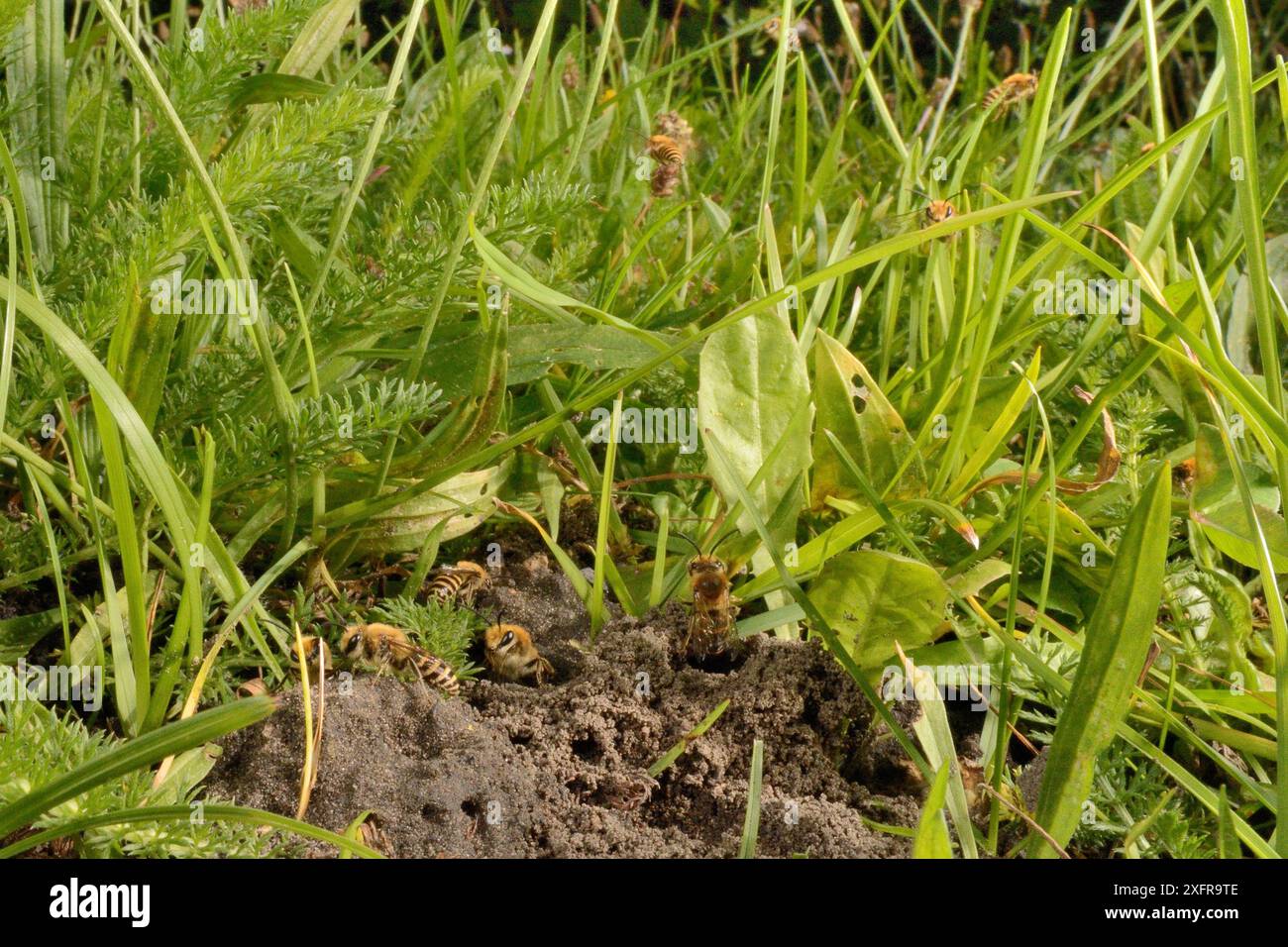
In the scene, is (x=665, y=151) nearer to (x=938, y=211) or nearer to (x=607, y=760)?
(x=938, y=211)

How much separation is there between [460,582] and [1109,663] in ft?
2.20

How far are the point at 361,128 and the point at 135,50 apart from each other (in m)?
0.34

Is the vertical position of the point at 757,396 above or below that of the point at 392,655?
above

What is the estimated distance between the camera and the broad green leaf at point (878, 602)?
44.1 inches

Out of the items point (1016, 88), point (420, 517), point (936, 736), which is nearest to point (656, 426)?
point (420, 517)

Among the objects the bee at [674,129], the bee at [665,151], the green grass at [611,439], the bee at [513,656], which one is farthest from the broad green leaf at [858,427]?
the bee at [674,129]

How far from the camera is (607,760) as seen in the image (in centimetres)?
108

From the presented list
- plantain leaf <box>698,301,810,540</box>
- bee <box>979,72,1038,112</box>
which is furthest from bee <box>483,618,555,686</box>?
bee <box>979,72,1038,112</box>

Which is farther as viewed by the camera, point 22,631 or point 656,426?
point 656,426

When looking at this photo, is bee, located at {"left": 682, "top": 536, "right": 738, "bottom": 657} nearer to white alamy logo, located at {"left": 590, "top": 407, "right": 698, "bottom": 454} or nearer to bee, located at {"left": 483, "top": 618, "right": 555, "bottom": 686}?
bee, located at {"left": 483, "top": 618, "right": 555, "bottom": 686}

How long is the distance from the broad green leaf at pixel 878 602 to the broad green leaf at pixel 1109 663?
0.19m
